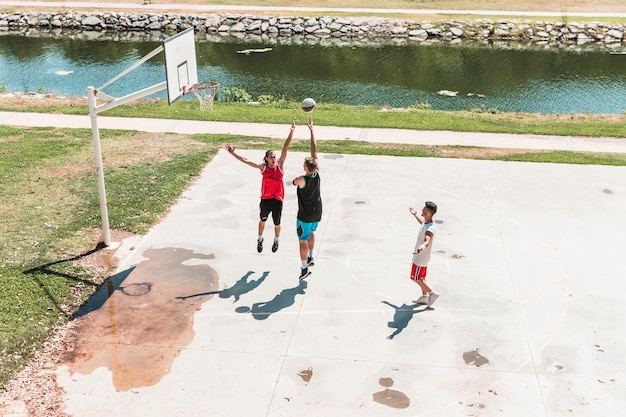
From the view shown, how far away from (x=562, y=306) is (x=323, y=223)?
477cm

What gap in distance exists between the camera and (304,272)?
12.0 meters

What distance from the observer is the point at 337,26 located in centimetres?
4075

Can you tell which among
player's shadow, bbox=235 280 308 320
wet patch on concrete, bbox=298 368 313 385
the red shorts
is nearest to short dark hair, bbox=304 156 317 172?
player's shadow, bbox=235 280 308 320

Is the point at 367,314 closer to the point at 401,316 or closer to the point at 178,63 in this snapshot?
the point at 401,316

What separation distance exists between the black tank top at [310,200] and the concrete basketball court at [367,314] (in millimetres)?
1200

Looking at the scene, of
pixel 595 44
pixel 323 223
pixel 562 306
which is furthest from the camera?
pixel 595 44

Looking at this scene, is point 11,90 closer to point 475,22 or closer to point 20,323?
point 20,323

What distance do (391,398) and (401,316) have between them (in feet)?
6.58

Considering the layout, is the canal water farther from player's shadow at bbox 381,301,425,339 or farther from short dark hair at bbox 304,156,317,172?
player's shadow at bbox 381,301,425,339

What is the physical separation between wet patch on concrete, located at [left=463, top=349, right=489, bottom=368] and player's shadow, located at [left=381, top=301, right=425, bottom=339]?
106 centimetres

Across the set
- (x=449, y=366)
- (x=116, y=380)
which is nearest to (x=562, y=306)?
(x=449, y=366)

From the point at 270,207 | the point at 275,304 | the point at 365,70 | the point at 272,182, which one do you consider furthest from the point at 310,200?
the point at 365,70

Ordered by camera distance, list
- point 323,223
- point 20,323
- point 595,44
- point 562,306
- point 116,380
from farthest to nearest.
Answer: point 595,44 → point 323,223 → point 562,306 → point 20,323 → point 116,380

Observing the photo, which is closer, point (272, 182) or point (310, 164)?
point (310, 164)
